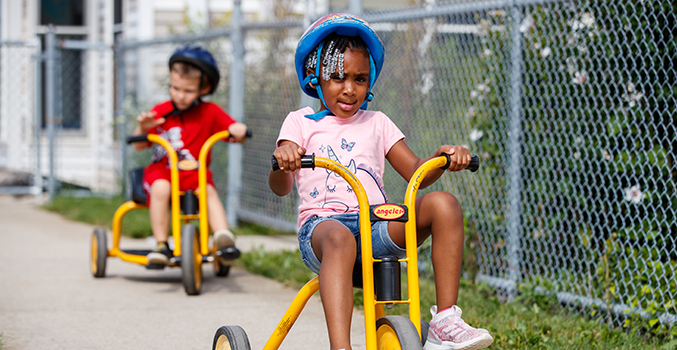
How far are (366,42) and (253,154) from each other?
15.2ft

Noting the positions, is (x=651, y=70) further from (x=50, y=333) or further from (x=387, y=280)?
(x=50, y=333)

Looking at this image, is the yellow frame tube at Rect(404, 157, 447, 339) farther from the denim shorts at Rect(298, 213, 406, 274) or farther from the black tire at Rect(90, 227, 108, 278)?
the black tire at Rect(90, 227, 108, 278)

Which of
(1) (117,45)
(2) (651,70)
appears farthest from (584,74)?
(1) (117,45)

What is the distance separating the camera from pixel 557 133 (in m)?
4.16

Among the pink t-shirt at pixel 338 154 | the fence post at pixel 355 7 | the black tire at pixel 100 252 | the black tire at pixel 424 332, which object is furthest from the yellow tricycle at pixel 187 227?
the black tire at pixel 424 332

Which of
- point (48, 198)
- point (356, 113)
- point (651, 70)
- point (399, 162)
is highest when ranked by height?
point (651, 70)

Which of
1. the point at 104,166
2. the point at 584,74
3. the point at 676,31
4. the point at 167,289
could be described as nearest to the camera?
the point at 676,31

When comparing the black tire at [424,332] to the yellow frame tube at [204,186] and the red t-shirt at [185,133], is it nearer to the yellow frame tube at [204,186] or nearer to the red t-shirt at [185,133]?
the yellow frame tube at [204,186]

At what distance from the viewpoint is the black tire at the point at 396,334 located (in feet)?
7.24

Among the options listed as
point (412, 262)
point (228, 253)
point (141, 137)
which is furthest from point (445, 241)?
point (141, 137)

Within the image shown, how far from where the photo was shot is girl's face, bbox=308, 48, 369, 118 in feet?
9.05

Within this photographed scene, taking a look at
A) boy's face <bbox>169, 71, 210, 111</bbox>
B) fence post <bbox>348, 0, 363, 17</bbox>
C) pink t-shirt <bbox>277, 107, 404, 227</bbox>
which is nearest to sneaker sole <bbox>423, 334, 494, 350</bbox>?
pink t-shirt <bbox>277, 107, 404, 227</bbox>

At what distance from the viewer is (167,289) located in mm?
4852

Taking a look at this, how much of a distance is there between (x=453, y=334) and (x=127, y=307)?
8.21 ft
